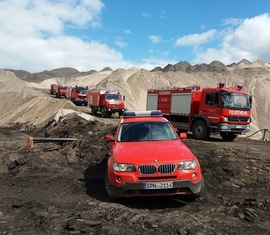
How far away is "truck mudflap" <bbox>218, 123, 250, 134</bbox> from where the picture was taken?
17.3m

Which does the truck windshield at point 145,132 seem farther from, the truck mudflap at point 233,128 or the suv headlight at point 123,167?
the truck mudflap at point 233,128

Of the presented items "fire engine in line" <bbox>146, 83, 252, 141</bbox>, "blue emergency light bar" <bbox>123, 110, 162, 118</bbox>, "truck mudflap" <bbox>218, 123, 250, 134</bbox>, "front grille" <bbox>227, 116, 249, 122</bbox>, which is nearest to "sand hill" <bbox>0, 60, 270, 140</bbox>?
"fire engine in line" <bbox>146, 83, 252, 141</bbox>

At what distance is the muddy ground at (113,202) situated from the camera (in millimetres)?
5801

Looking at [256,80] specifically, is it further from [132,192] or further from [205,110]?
[132,192]

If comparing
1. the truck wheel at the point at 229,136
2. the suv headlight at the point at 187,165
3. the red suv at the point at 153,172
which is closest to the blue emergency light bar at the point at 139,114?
the red suv at the point at 153,172

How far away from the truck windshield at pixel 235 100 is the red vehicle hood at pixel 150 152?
32.4 ft

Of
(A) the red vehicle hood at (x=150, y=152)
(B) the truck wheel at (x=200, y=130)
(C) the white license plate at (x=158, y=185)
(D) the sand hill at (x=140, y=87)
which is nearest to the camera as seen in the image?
(C) the white license plate at (x=158, y=185)

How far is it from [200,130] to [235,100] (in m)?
2.40

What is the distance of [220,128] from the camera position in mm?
17344

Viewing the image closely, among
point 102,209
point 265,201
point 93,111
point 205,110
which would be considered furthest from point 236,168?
point 93,111

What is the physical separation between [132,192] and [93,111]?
1131 inches

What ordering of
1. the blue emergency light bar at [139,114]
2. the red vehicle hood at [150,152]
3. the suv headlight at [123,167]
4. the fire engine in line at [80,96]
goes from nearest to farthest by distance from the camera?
1. the suv headlight at [123,167]
2. the red vehicle hood at [150,152]
3. the blue emergency light bar at [139,114]
4. the fire engine in line at [80,96]

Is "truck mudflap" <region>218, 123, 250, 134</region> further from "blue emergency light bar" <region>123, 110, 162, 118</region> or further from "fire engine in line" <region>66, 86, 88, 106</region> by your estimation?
"fire engine in line" <region>66, 86, 88, 106</region>

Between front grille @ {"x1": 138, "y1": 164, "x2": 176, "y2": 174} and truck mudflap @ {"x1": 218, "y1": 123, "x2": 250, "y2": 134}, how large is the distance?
10983 millimetres
